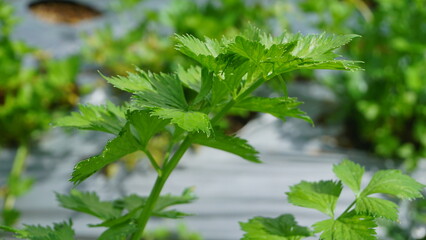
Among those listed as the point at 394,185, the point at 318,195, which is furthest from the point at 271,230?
the point at 394,185

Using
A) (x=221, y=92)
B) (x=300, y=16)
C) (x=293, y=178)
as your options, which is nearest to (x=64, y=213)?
(x=293, y=178)

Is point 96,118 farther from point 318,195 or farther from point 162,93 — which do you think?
point 318,195

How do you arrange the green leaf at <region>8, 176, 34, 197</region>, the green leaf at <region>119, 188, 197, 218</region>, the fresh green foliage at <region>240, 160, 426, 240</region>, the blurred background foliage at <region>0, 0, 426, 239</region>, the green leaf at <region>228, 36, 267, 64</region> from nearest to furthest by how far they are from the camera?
the green leaf at <region>228, 36, 267, 64</region>, the fresh green foliage at <region>240, 160, 426, 240</region>, the green leaf at <region>119, 188, 197, 218</region>, the green leaf at <region>8, 176, 34, 197</region>, the blurred background foliage at <region>0, 0, 426, 239</region>

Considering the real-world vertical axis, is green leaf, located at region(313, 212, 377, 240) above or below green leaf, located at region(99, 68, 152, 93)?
below

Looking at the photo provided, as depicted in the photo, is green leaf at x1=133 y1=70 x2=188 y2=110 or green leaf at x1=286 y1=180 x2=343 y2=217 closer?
green leaf at x1=133 y1=70 x2=188 y2=110

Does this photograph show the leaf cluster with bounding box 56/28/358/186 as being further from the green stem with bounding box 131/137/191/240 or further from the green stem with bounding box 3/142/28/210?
the green stem with bounding box 3/142/28/210

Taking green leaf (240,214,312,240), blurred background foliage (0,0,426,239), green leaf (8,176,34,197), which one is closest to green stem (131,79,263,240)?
green leaf (240,214,312,240)
